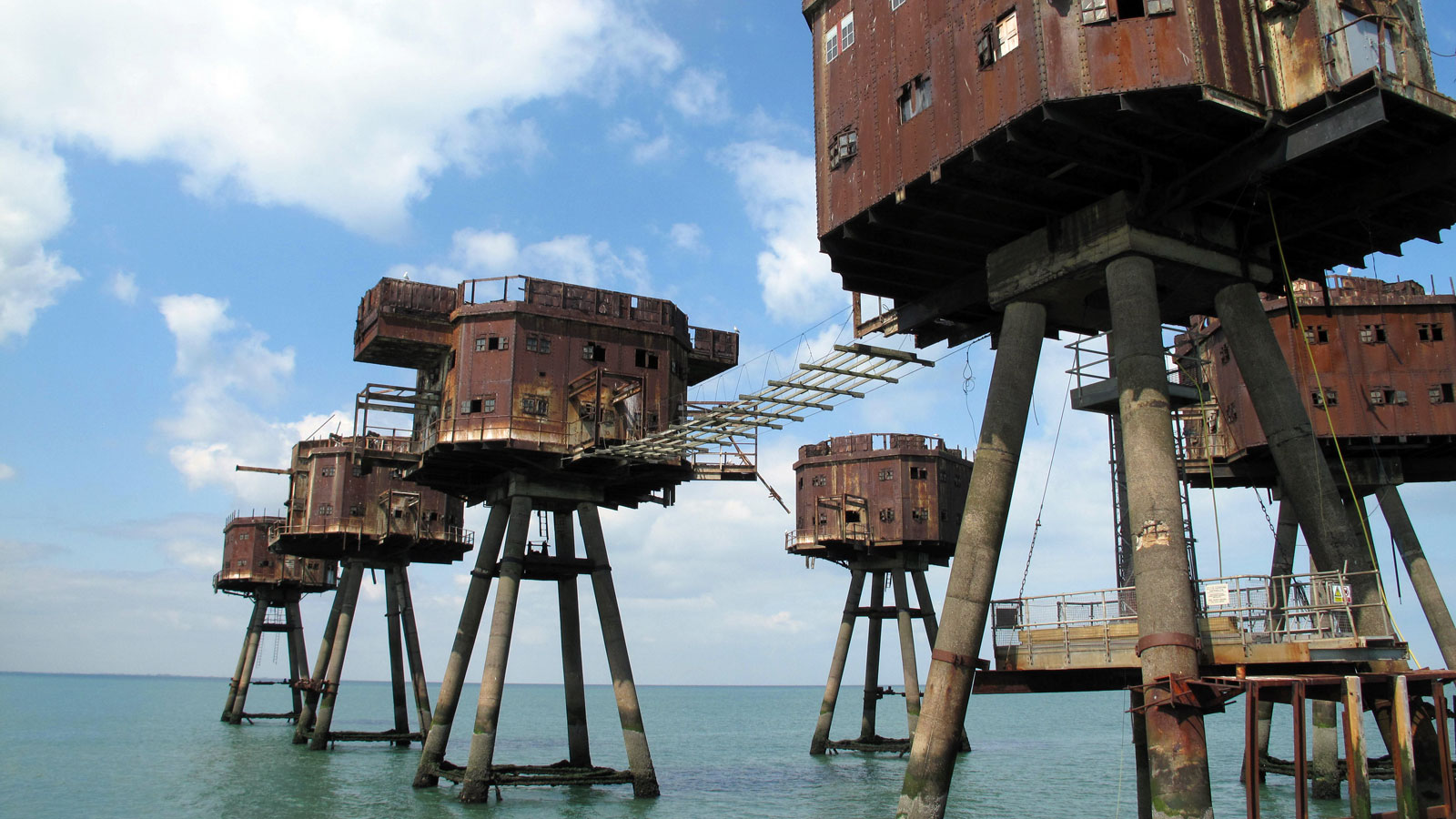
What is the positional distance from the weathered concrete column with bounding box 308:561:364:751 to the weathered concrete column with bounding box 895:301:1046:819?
36.5m

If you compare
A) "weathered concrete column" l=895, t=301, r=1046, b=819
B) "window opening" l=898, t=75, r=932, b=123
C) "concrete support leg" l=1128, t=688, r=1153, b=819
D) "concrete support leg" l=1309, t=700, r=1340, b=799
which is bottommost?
"concrete support leg" l=1309, t=700, r=1340, b=799

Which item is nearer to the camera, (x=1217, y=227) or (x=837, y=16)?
(x=1217, y=227)

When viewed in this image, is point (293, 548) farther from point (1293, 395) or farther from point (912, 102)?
point (1293, 395)

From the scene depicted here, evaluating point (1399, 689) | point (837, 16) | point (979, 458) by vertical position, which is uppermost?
point (837, 16)

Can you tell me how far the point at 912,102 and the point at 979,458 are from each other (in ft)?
20.4

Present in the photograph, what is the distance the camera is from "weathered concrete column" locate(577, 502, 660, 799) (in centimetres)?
3105

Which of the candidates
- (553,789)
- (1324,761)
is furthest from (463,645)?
(1324,761)

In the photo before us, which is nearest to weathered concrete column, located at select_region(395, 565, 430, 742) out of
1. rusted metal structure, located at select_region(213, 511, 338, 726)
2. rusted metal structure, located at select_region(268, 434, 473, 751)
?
rusted metal structure, located at select_region(268, 434, 473, 751)

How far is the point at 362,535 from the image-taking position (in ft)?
152

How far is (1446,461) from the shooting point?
32.5m

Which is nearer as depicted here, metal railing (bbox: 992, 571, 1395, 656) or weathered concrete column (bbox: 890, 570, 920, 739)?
metal railing (bbox: 992, 571, 1395, 656)

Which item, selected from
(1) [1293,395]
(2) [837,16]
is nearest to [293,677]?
(2) [837,16]

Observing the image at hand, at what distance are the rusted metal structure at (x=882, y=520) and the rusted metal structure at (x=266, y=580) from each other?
29658mm

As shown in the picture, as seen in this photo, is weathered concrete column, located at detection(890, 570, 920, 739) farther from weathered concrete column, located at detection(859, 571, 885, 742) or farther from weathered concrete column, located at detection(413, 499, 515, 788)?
weathered concrete column, located at detection(413, 499, 515, 788)
